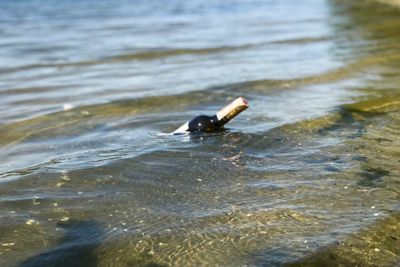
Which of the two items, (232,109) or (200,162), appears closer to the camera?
(200,162)

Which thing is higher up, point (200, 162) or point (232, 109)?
point (232, 109)

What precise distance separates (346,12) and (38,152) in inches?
644

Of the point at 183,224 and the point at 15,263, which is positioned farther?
the point at 183,224

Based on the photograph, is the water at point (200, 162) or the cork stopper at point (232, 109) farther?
the cork stopper at point (232, 109)

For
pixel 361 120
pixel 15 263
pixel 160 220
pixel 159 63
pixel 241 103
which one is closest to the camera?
pixel 15 263

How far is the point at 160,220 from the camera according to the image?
129 inches

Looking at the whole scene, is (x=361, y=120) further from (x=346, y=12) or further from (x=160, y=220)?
(x=346, y=12)

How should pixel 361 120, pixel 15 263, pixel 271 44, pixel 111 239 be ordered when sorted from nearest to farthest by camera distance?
pixel 15 263
pixel 111 239
pixel 361 120
pixel 271 44

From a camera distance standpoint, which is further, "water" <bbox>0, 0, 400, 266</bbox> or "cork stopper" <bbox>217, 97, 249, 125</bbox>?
"cork stopper" <bbox>217, 97, 249, 125</bbox>

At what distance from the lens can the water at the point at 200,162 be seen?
9.74 feet

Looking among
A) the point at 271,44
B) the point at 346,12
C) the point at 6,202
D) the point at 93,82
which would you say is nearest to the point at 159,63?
the point at 93,82

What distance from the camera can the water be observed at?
9.74 ft

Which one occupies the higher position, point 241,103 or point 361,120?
point 241,103

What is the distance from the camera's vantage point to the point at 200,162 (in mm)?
4254
